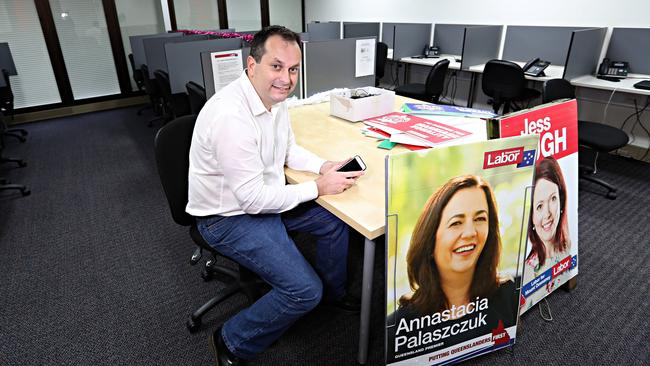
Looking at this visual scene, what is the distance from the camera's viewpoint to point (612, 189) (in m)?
2.64

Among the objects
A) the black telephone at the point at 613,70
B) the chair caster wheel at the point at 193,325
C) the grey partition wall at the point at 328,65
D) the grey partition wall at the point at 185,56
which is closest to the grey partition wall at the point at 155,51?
the grey partition wall at the point at 185,56

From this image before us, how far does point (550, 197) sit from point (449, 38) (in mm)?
3954

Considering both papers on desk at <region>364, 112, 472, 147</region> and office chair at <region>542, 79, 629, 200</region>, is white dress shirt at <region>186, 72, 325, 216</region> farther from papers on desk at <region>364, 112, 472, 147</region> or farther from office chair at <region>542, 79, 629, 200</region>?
office chair at <region>542, 79, 629, 200</region>

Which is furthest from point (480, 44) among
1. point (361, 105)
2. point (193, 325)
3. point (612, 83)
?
point (193, 325)

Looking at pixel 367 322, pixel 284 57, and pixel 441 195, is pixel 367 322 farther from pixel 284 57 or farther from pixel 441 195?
pixel 284 57

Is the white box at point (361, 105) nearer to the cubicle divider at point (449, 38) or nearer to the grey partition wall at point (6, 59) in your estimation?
the cubicle divider at point (449, 38)

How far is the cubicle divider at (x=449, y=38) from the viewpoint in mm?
4655

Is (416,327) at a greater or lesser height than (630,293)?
greater

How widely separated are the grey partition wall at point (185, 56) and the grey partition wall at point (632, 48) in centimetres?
333

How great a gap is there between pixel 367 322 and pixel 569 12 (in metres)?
3.90

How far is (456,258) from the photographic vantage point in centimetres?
116

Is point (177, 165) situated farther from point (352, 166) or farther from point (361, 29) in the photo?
point (361, 29)

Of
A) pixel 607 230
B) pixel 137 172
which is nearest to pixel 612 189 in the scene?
pixel 607 230

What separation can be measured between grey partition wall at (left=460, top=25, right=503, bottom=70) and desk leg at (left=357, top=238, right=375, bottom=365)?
3455mm
